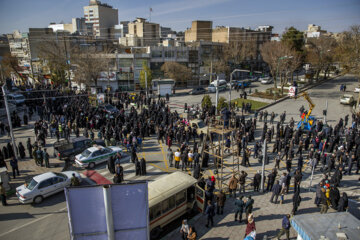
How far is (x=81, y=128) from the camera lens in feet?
80.3

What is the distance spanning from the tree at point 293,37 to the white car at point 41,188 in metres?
46.6

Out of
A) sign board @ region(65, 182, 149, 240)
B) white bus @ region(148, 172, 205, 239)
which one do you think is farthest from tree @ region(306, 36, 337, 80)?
sign board @ region(65, 182, 149, 240)

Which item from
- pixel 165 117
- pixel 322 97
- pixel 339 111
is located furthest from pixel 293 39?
pixel 165 117

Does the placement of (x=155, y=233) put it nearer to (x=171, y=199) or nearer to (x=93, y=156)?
(x=171, y=199)

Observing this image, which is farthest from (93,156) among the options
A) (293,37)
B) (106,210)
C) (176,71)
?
(293,37)

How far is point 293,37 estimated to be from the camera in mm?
47781

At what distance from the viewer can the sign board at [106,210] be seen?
532 centimetres

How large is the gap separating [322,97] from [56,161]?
3883 cm

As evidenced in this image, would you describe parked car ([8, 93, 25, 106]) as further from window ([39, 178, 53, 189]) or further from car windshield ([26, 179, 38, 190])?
window ([39, 178, 53, 189])

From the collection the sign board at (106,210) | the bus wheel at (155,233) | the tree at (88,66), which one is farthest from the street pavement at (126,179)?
the tree at (88,66)

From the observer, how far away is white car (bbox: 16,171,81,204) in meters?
12.3

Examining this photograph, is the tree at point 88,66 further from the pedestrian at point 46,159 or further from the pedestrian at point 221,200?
the pedestrian at point 221,200

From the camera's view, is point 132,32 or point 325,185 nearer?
point 325,185

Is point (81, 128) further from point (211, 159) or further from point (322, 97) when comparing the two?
point (322, 97)
